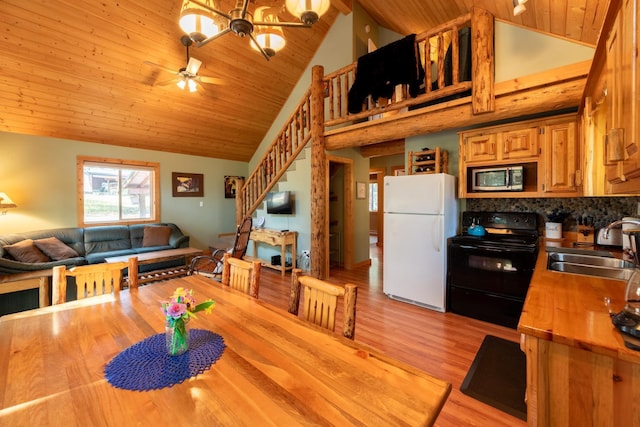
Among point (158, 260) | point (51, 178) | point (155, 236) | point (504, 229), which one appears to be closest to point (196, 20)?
point (158, 260)

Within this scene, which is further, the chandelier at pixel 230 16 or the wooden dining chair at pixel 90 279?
the chandelier at pixel 230 16

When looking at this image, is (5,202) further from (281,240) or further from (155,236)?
(281,240)

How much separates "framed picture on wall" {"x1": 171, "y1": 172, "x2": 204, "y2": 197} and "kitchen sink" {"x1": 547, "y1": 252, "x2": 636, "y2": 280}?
6319 mm

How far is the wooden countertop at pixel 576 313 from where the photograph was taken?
100cm

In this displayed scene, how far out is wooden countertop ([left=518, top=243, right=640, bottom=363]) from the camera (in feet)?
3.29

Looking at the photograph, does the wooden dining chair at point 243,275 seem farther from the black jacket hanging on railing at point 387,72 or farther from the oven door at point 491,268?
the black jacket hanging on railing at point 387,72

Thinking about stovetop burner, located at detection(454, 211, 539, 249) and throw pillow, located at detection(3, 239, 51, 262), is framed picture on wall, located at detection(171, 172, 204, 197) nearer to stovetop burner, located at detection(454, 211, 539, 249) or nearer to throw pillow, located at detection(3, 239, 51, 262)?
throw pillow, located at detection(3, 239, 51, 262)

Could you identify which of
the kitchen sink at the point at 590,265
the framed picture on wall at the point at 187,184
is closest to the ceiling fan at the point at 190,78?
the framed picture on wall at the point at 187,184

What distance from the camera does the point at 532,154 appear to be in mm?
2865

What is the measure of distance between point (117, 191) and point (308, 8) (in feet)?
18.0

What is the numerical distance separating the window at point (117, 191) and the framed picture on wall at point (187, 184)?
1.15ft

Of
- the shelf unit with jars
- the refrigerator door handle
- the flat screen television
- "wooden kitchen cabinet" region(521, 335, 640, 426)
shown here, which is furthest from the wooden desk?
"wooden kitchen cabinet" region(521, 335, 640, 426)

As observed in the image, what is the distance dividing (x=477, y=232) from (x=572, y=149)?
1.17m

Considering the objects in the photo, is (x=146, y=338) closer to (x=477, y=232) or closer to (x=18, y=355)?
(x=18, y=355)
